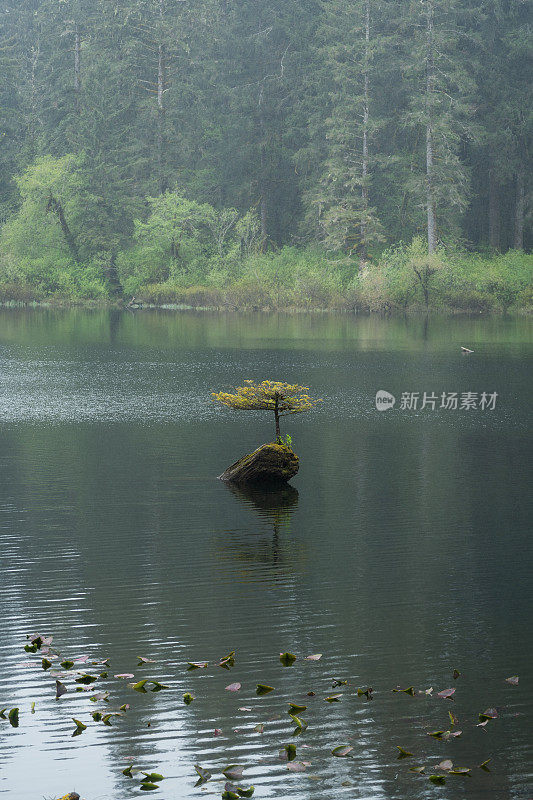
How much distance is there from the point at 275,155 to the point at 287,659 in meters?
70.0

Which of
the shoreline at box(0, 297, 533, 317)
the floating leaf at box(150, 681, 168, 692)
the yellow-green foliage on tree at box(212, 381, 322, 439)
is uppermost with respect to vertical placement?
the shoreline at box(0, 297, 533, 317)

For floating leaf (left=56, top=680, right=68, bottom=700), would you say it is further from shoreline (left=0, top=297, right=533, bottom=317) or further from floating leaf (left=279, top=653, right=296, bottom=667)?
shoreline (left=0, top=297, right=533, bottom=317)

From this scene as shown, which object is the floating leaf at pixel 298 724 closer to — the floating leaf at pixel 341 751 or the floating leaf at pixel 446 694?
the floating leaf at pixel 341 751

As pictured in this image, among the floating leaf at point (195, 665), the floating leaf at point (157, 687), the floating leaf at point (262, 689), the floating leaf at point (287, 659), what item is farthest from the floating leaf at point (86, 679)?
the floating leaf at point (287, 659)

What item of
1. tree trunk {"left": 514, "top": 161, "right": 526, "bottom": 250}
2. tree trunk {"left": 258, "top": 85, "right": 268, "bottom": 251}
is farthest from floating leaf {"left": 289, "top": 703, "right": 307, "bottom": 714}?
tree trunk {"left": 258, "top": 85, "right": 268, "bottom": 251}

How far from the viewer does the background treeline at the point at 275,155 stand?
67.7m

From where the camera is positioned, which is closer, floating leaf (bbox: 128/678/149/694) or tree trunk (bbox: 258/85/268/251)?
floating leaf (bbox: 128/678/149/694)

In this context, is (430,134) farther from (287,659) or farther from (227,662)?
(227,662)

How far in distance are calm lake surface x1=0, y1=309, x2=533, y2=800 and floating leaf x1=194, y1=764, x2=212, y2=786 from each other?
63 mm

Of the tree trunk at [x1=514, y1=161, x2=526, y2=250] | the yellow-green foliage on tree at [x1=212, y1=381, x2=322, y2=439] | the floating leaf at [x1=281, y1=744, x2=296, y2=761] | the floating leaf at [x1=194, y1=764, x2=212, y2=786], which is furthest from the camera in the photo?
the tree trunk at [x1=514, y1=161, x2=526, y2=250]

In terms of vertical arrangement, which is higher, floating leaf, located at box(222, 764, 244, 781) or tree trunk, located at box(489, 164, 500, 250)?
tree trunk, located at box(489, 164, 500, 250)

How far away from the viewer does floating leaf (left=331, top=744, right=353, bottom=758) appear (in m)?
7.43

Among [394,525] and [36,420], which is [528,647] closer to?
[394,525]

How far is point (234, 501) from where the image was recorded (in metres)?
16.5
